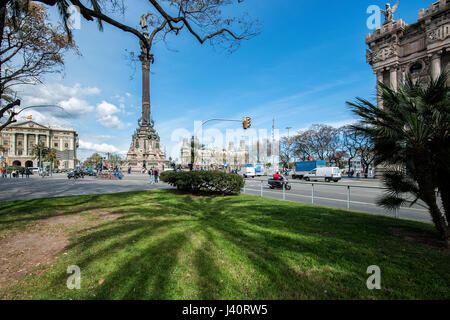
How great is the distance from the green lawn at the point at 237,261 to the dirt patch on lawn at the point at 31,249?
0.21 meters

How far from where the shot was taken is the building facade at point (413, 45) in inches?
1150

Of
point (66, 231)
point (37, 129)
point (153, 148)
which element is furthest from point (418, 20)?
point (37, 129)

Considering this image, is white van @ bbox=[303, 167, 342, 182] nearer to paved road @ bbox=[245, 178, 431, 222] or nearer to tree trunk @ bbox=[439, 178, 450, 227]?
paved road @ bbox=[245, 178, 431, 222]

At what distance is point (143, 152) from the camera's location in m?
49.2

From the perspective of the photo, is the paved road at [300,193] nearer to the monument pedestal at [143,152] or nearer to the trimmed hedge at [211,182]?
the trimmed hedge at [211,182]

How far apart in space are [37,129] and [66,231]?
130 meters

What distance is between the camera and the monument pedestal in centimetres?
4789

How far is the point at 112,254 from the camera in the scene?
381 centimetres

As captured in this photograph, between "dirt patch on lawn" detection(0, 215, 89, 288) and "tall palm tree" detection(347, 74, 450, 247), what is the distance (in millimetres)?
7167

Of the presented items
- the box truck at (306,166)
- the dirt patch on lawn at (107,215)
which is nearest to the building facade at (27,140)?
the box truck at (306,166)

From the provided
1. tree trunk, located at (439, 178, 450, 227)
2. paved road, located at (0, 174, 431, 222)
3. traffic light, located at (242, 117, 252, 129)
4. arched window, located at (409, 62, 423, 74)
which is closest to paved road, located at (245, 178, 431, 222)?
paved road, located at (0, 174, 431, 222)

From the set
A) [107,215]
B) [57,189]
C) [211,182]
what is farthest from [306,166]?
[107,215]

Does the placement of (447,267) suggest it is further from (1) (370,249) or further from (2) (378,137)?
(2) (378,137)
